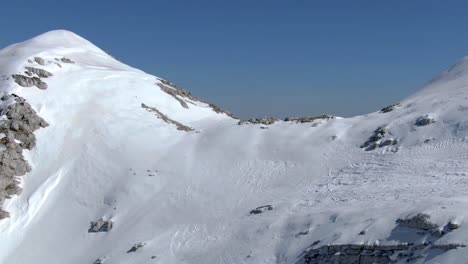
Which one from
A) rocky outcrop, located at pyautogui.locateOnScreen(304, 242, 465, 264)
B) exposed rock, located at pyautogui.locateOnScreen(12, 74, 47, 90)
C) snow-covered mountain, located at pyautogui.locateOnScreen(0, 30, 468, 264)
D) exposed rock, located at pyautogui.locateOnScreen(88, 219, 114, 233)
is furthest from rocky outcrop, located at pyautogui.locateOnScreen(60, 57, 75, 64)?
rocky outcrop, located at pyautogui.locateOnScreen(304, 242, 465, 264)

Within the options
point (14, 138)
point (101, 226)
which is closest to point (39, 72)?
point (14, 138)

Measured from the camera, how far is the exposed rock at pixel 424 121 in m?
25.1

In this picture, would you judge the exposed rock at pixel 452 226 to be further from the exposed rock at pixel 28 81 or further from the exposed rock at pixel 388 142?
the exposed rock at pixel 28 81

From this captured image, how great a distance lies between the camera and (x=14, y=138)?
28.2m

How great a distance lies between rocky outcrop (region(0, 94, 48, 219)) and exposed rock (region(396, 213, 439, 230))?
18741mm

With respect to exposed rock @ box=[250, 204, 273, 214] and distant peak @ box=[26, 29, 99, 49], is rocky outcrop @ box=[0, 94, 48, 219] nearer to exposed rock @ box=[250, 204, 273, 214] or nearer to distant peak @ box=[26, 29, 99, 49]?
exposed rock @ box=[250, 204, 273, 214]

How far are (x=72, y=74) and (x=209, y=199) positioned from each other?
16893 millimetres

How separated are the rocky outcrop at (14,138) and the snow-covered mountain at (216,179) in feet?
0.25

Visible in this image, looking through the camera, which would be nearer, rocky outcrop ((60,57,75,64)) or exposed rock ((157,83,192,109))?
rocky outcrop ((60,57,75,64))

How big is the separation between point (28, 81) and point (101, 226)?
42.8ft

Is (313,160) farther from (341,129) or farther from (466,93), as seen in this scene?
(466,93)

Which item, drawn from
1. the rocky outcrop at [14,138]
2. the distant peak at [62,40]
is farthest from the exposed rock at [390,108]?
the distant peak at [62,40]

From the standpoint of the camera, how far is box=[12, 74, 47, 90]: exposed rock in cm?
3176

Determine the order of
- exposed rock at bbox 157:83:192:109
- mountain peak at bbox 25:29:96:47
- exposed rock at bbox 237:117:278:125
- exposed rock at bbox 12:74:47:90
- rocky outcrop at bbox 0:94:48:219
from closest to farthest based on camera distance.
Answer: rocky outcrop at bbox 0:94:48:219 → exposed rock at bbox 237:117:278:125 → exposed rock at bbox 12:74:47:90 → exposed rock at bbox 157:83:192:109 → mountain peak at bbox 25:29:96:47
